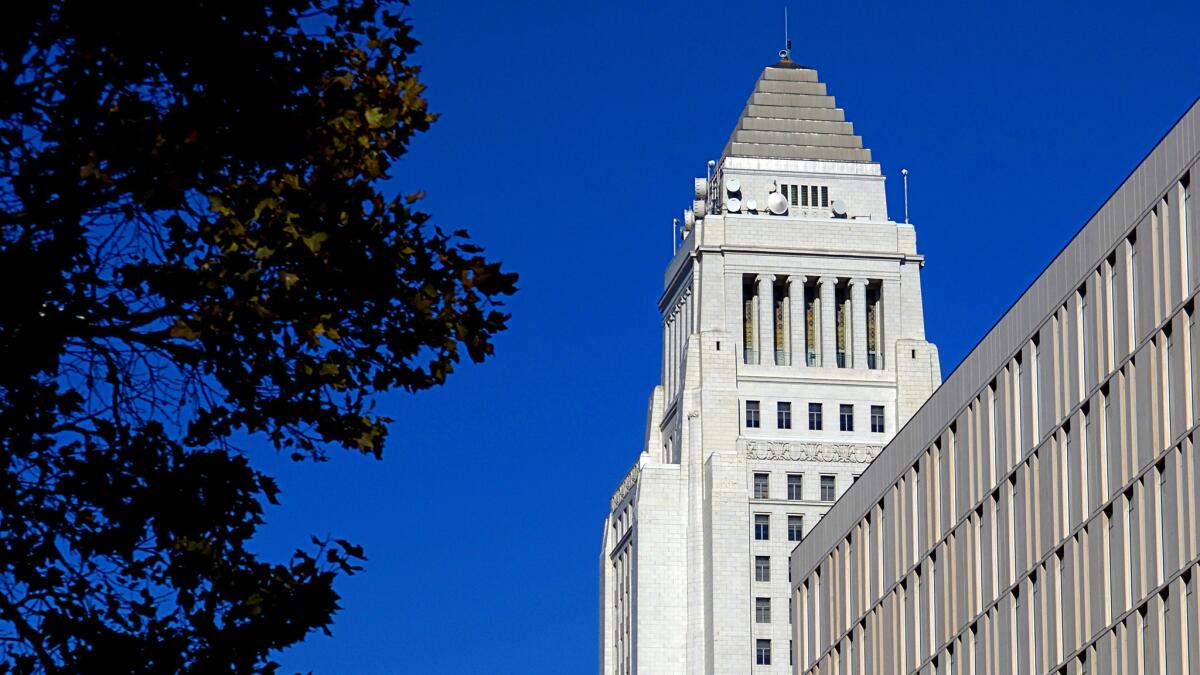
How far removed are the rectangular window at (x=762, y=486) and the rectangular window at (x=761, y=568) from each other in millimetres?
3654

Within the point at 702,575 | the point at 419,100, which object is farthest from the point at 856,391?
the point at 419,100

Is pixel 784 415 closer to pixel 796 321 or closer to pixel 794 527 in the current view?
pixel 796 321

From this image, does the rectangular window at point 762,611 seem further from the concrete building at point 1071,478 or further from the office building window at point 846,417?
the concrete building at point 1071,478

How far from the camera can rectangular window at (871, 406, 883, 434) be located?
15225 centimetres

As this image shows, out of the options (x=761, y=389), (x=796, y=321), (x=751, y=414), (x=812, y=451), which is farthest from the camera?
(x=796, y=321)

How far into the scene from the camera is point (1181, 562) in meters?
63.0

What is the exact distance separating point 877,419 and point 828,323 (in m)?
7.42

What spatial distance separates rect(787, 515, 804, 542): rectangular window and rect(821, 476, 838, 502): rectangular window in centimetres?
190

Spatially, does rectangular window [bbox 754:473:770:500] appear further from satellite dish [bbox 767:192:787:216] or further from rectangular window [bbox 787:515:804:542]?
satellite dish [bbox 767:192:787:216]

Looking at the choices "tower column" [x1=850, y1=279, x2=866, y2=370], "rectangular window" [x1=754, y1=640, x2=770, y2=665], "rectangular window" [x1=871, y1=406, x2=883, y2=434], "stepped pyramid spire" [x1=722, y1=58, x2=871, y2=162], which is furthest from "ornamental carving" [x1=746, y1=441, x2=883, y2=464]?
"stepped pyramid spire" [x1=722, y1=58, x2=871, y2=162]

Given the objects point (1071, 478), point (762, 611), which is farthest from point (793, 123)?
point (1071, 478)

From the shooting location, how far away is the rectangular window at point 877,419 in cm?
15225

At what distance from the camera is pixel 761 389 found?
6024 inches

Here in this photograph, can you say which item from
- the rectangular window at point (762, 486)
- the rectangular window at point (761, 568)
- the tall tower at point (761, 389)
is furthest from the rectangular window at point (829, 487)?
the rectangular window at point (761, 568)
